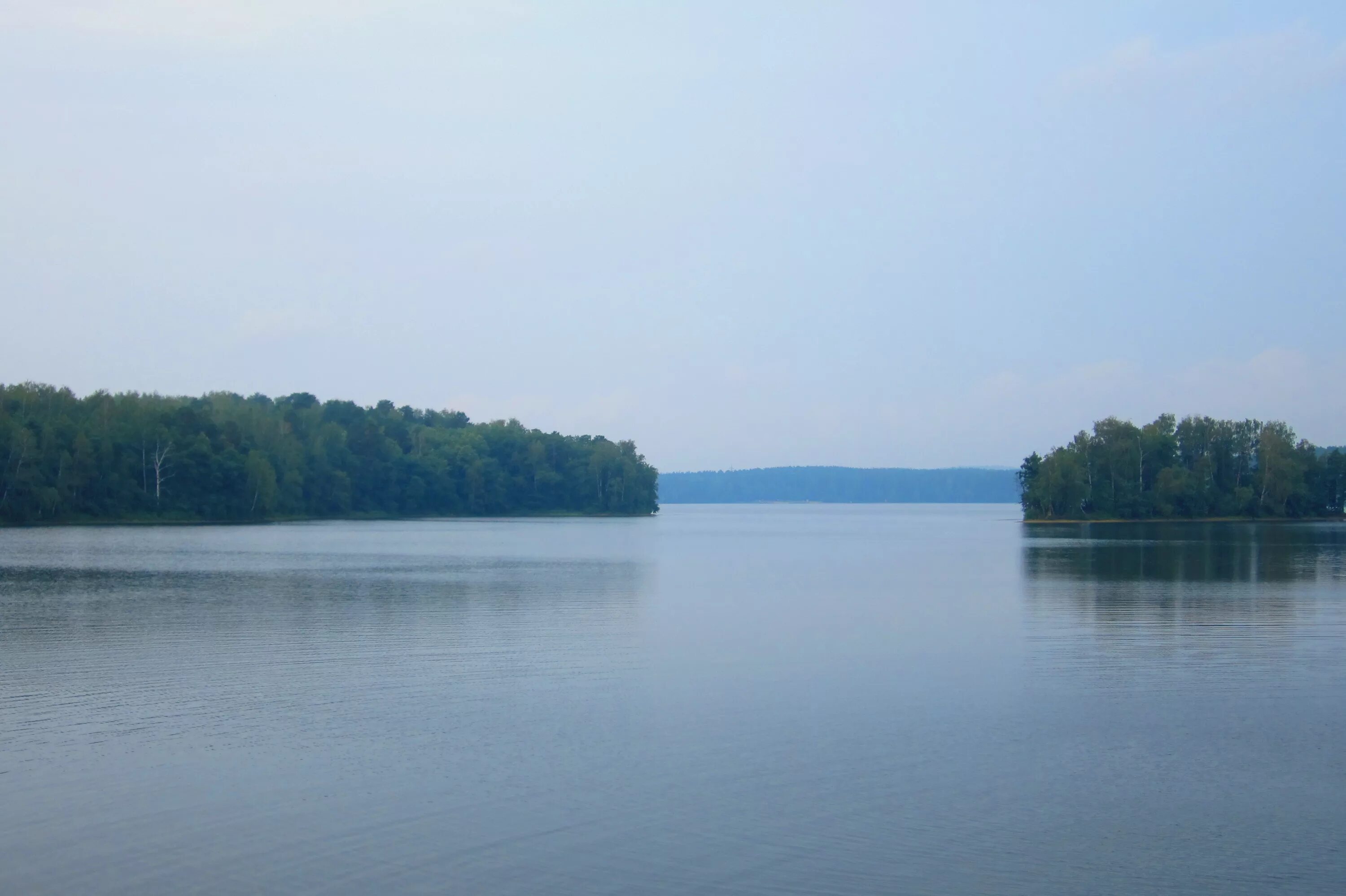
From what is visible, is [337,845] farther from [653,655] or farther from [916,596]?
[916,596]

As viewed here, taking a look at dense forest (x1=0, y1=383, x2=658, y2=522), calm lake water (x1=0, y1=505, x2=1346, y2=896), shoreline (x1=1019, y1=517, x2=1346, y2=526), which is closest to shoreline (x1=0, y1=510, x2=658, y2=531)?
dense forest (x1=0, y1=383, x2=658, y2=522)

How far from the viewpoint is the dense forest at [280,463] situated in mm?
81250

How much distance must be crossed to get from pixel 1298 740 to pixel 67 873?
42.6 ft

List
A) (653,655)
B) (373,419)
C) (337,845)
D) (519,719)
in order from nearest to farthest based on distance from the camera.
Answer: (337,845) → (519,719) → (653,655) → (373,419)

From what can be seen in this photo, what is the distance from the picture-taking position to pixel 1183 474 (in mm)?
107750

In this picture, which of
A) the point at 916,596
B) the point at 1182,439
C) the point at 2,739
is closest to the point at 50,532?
the point at 916,596

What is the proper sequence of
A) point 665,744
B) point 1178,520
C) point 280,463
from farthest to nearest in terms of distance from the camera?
point 1178,520 → point 280,463 → point 665,744

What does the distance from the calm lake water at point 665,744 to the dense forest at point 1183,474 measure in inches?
3212

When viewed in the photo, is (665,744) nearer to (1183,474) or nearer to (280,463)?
(280,463)

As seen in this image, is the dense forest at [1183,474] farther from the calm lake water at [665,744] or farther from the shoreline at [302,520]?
the calm lake water at [665,744]

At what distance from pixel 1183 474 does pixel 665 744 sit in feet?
348

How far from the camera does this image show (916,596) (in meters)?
31.7

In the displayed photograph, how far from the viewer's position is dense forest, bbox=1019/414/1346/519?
354 ft

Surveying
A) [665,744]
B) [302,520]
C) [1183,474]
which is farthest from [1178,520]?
[665,744]
